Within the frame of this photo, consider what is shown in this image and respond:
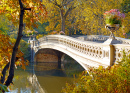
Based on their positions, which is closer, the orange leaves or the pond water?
the orange leaves

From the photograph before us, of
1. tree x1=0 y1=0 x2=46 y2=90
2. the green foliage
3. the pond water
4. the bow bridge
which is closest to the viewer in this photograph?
the green foliage

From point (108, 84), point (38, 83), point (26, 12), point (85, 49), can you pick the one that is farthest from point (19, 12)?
point (38, 83)

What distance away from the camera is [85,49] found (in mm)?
12359

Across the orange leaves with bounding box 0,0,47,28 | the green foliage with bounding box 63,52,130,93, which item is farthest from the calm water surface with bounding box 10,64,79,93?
the orange leaves with bounding box 0,0,47,28

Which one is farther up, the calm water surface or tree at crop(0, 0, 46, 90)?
tree at crop(0, 0, 46, 90)

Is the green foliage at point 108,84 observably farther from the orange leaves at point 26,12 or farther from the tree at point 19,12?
Result: the orange leaves at point 26,12

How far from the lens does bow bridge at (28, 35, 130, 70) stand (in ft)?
27.2

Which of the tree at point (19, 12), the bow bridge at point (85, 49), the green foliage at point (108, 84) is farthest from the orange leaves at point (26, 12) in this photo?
the bow bridge at point (85, 49)

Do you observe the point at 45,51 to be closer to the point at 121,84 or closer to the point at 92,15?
the point at 92,15

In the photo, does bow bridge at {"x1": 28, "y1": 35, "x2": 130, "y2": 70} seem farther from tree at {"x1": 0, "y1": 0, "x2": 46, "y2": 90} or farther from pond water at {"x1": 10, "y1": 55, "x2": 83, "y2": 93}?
tree at {"x1": 0, "y1": 0, "x2": 46, "y2": 90}

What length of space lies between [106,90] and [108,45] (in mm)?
3768

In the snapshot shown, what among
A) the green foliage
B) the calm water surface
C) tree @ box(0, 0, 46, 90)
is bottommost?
the calm water surface

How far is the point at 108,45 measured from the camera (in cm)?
831

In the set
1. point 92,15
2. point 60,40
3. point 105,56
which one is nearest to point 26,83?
point 60,40
